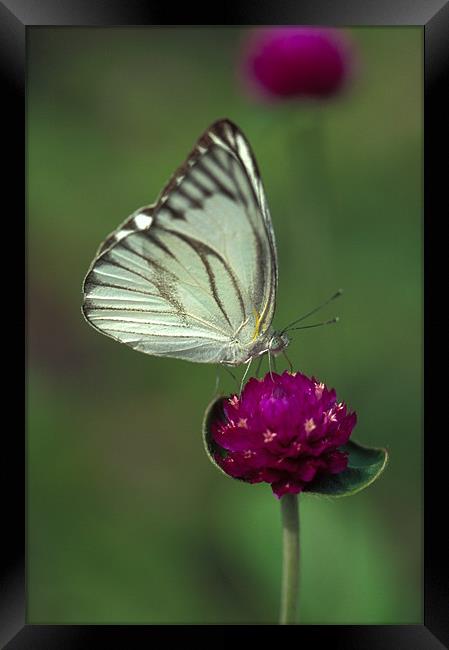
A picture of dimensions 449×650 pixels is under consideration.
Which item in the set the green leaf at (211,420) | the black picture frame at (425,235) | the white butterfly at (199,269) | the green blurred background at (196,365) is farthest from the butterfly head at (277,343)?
the green blurred background at (196,365)

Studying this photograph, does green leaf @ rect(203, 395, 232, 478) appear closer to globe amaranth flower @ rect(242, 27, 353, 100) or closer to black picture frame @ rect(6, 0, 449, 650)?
black picture frame @ rect(6, 0, 449, 650)

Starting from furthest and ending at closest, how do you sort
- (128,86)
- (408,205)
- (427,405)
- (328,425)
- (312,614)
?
(128,86) < (408,205) < (312,614) < (427,405) < (328,425)

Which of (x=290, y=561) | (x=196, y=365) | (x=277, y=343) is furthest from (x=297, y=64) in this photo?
(x=290, y=561)

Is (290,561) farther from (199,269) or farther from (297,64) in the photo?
(297,64)

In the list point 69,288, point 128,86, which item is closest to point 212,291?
point 69,288

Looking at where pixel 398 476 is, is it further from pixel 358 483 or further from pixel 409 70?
pixel 409 70

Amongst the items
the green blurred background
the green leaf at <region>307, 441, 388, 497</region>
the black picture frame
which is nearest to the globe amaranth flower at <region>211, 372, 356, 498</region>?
the green leaf at <region>307, 441, 388, 497</region>
